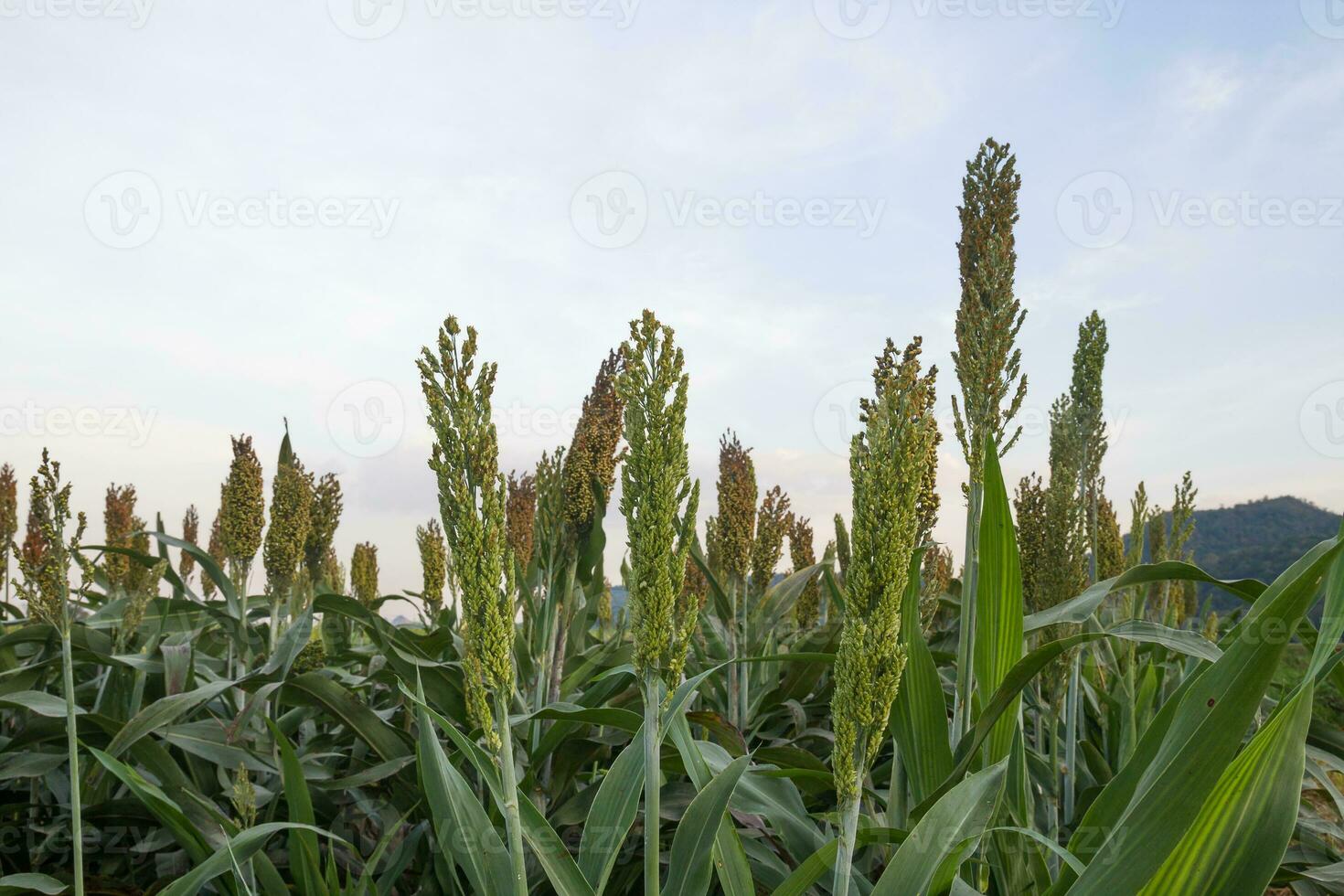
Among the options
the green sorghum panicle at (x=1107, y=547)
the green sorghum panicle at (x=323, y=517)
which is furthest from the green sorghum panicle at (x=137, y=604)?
the green sorghum panicle at (x=1107, y=547)

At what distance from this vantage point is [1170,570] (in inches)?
91.7

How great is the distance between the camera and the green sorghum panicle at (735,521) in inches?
168

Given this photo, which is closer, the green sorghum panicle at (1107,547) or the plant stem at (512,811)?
the plant stem at (512,811)

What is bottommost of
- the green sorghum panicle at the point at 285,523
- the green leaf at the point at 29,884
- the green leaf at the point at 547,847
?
the green leaf at the point at 29,884

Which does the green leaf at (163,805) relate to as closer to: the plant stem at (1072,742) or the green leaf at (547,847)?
the green leaf at (547,847)

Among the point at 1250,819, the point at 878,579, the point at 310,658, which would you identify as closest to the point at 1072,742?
the point at 1250,819

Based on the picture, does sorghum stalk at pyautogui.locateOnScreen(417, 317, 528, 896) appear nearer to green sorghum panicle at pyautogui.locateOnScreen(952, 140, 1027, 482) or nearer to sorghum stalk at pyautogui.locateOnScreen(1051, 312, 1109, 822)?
green sorghum panicle at pyautogui.locateOnScreen(952, 140, 1027, 482)

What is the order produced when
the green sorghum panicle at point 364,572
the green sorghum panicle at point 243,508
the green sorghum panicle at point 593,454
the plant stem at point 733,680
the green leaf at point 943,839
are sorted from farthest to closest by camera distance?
the green sorghum panicle at point 364,572
the plant stem at point 733,680
the green sorghum panicle at point 243,508
the green sorghum panicle at point 593,454
the green leaf at point 943,839

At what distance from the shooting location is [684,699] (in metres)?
1.98

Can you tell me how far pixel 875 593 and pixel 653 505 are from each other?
0.49 m

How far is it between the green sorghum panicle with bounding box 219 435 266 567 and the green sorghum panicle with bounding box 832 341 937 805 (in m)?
2.86

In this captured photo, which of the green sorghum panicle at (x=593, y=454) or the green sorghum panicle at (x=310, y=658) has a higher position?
the green sorghum panicle at (x=593, y=454)

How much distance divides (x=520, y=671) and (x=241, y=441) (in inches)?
63.1

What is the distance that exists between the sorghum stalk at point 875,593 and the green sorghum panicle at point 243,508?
112 inches
